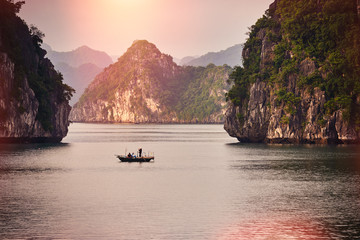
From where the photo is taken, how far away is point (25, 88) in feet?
407

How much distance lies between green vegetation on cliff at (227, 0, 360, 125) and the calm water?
3799 centimetres

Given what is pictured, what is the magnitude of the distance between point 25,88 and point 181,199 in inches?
3319

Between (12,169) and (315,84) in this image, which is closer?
(12,169)

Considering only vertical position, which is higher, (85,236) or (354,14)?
(354,14)

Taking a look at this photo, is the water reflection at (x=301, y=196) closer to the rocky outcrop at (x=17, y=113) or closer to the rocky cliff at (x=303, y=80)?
the rocky cliff at (x=303, y=80)

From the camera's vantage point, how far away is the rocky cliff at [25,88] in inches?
4702

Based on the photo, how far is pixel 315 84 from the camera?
126625 millimetres

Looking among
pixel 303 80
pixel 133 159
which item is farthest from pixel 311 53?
pixel 133 159

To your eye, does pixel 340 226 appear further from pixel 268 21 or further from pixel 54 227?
pixel 268 21

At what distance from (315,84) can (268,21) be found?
26982 mm

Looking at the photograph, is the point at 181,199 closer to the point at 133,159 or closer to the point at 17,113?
the point at 133,159

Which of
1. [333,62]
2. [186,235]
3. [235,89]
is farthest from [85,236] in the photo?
[235,89]

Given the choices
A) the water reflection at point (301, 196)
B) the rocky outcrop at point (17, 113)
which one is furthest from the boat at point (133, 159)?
the rocky outcrop at point (17, 113)

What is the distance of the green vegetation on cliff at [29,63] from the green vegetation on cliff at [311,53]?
170ft
